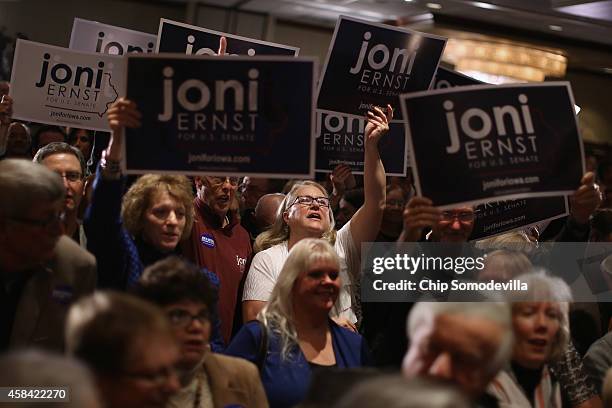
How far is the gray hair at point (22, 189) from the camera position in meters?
2.97

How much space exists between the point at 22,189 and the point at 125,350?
96 cm

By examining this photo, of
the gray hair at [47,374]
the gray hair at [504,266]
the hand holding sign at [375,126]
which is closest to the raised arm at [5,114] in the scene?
the hand holding sign at [375,126]

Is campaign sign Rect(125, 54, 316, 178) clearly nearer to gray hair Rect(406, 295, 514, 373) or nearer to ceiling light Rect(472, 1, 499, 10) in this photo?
gray hair Rect(406, 295, 514, 373)

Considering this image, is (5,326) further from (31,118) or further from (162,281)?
(31,118)

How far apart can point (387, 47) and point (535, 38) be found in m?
7.46

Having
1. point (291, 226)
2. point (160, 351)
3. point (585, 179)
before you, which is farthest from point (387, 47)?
point (160, 351)

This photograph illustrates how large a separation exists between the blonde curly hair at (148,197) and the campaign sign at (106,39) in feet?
6.71

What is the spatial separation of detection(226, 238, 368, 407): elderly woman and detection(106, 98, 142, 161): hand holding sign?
0.77m

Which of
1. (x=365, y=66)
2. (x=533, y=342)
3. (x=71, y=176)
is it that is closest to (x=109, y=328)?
(x=533, y=342)

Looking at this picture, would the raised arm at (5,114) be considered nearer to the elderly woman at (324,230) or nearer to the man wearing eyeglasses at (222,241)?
the man wearing eyeglasses at (222,241)

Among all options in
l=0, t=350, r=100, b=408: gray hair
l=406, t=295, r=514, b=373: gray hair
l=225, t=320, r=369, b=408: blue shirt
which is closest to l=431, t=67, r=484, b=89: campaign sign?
l=225, t=320, r=369, b=408: blue shirt

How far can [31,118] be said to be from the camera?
541cm

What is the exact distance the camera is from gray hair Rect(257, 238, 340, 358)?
3.76 metres

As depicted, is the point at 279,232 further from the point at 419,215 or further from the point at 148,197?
the point at 419,215
